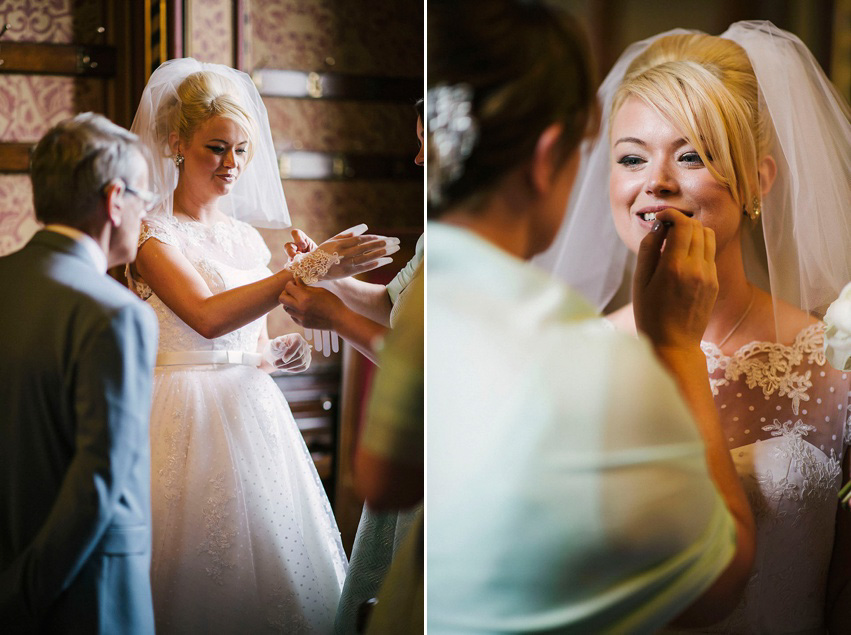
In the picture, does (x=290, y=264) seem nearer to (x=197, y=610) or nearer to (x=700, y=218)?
(x=197, y=610)

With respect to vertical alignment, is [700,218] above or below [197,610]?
above

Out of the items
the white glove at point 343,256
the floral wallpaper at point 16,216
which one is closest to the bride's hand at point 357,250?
the white glove at point 343,256

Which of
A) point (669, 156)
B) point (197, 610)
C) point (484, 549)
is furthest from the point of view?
point (484, 549)

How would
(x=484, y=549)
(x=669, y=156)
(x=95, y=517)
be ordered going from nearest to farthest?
(x=95, y=517) → (x=669, y=156) → (x=484, y=549)

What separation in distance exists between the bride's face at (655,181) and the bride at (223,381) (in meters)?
0.58

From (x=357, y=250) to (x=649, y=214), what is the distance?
62 cm

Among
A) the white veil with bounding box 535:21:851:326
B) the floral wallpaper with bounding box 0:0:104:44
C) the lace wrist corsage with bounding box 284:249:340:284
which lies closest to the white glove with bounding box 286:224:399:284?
the lace wrist corsage with bounding box 284:249:340:284

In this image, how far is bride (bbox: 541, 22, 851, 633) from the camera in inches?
70.7

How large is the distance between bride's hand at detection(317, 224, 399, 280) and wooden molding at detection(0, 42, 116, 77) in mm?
534

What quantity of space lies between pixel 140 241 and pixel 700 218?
3.65 feet

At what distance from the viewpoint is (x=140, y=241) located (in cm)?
159

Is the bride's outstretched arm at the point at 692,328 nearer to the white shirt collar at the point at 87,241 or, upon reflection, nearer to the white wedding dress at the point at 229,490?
the white wedding dress at the point at 229,490

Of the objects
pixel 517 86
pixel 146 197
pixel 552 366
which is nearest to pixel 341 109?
pixel 517 86

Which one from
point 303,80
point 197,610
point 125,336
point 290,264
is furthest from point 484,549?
point 303,80
